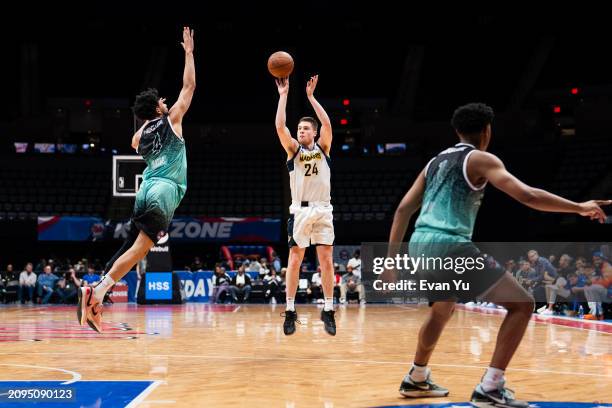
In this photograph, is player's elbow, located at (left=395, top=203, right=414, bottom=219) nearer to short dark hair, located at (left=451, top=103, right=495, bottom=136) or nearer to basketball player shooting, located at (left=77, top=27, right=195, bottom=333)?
short dark hair, located at (left=451, top=103, right=495, bottom=136)

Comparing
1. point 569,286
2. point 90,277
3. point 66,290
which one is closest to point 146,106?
point 569,286

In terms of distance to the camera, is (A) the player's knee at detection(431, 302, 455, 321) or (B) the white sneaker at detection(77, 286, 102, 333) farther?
(B) the white sneaker at detection(77, 286, 102, 333)

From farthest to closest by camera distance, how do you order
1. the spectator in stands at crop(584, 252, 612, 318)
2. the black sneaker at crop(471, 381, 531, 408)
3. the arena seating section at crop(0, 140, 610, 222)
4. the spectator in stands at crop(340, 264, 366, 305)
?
1. the arena seating section at crop(0, 140, 610, 222)
2. the spectator in stands at crop(340, 264, 366, 305)
3. the spectator in stands at crop(584, 252, 612, 318)
4. the black sneaker at crop(471, 381, 531, 408)

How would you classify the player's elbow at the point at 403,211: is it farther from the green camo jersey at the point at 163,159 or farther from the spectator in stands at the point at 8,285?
the spectator in stands at the point at 8,285

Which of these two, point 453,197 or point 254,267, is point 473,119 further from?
point 254,267

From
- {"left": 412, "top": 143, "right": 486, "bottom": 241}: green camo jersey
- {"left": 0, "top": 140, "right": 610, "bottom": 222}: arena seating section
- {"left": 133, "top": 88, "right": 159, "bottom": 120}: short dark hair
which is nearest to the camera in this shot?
{"left": 412, "top": 143, "right": 486, "bottom": 241}: green camo jersey

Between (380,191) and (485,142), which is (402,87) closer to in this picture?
(380,191)

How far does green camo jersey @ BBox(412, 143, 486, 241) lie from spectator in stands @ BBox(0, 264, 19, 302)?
63.1 ft

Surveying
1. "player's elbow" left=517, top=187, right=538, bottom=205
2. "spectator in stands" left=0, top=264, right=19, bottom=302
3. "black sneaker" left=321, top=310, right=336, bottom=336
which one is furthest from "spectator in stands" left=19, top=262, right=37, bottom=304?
"player's elbow" left=517, top=187, right=538, bottom=205

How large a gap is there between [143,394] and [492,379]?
7.06ft

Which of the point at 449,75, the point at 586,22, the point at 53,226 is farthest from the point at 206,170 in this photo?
the point at 586,22

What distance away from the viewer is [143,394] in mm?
4516

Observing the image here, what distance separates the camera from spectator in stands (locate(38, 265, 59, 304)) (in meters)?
20.7

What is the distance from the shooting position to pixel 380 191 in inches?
1051
